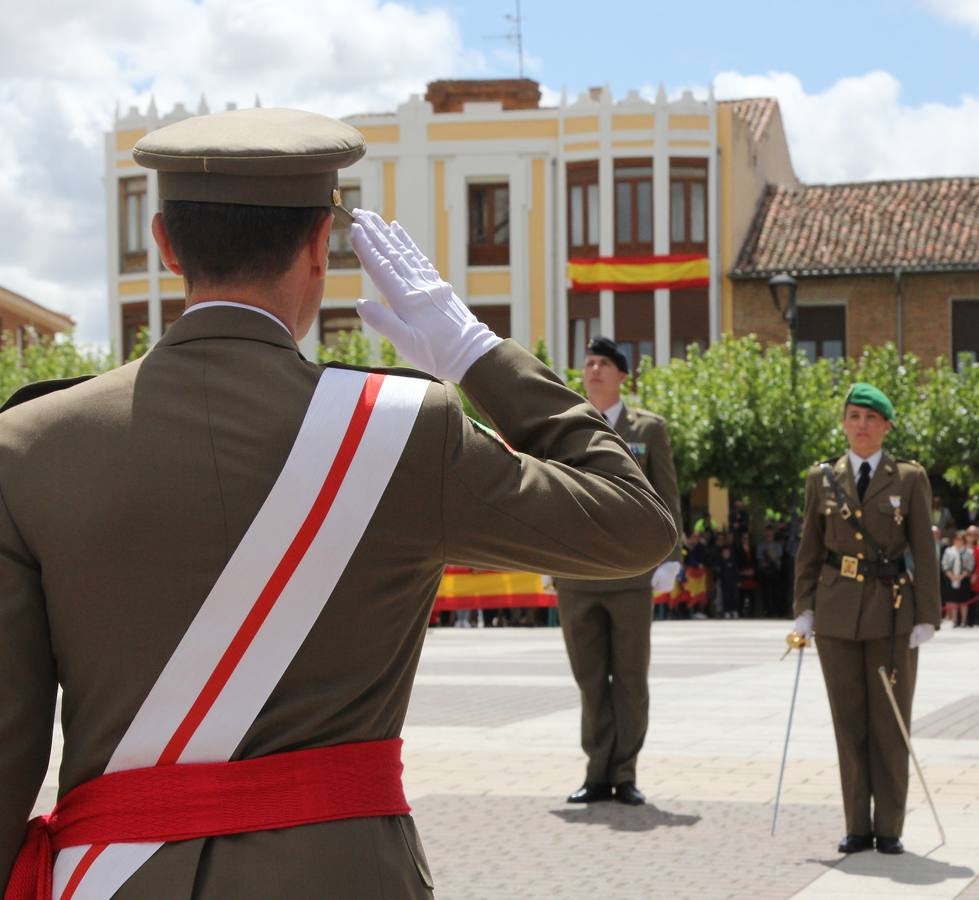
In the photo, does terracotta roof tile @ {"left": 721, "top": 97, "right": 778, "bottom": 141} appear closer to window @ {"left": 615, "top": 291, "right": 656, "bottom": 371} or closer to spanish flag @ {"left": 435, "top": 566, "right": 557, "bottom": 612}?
window @ {"left": 615, "top": 291, "right": 656, "bottom": 371}

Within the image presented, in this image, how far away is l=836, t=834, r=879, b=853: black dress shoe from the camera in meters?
7.69

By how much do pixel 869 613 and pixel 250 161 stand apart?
5.96 meters

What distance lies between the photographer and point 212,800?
2.25 metres

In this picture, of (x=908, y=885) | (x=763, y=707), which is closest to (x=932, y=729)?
(x=763, y=707)

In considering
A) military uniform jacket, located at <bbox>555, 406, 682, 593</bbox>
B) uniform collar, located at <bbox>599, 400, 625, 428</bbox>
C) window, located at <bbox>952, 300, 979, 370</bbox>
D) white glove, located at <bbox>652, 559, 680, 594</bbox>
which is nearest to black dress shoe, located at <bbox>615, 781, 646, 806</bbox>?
military uniform jacket, located at <bbox>555, 406, 682, 593</bbox>

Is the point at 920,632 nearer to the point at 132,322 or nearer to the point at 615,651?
the point at 615,651

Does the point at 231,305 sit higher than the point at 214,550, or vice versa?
the point at 231,305

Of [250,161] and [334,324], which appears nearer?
[250,161]

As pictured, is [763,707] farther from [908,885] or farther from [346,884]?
[346,884]

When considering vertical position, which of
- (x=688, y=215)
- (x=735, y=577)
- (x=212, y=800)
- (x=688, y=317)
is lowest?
(x=735, y=577)

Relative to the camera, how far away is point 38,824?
2389mm

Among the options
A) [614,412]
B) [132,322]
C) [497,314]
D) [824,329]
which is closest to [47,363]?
[132,322]

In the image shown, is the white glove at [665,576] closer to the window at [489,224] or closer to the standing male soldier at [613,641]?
the standing male soldier at [613,641]

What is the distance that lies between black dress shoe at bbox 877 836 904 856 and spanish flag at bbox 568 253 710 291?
39.1m
